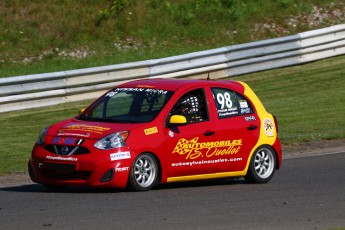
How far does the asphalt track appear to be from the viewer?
9703 millimetres

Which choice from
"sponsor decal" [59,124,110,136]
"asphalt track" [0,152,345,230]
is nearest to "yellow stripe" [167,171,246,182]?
"asphalt track" [0,152,345,230]

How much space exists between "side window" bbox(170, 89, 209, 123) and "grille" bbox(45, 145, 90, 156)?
4.62 feet

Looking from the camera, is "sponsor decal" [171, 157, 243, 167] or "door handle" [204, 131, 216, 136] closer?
"sponsor decal" [171, 157, 243, 167]

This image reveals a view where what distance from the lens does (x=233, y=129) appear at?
503 inches

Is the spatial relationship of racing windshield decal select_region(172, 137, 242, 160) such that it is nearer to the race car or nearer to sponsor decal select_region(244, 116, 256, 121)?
the race car

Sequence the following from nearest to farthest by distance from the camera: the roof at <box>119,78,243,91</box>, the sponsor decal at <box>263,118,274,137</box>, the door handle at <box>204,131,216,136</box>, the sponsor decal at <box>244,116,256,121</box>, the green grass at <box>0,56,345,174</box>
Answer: the door handle at <box>204,131,216,136</box>, the roof at <box>119,78,243,91</box>, the sponsor decal at <box>244,116,256,121</box>, the sponsor decal at <box>263,118,274,137</box>, the green grass at <box>0,56,345,174</box>

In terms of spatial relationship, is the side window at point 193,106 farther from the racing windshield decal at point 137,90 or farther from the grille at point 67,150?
the grille at point 67,150

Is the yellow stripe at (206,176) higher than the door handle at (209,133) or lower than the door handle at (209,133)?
lower

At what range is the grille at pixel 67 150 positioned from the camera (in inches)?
456

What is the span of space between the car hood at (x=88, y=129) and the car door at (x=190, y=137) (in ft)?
1.70

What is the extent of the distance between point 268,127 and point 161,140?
6.24 feet

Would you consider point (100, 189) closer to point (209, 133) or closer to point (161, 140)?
point (161, 140)

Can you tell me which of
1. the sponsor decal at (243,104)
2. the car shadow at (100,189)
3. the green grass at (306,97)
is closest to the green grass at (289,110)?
the green grass at (306,97)

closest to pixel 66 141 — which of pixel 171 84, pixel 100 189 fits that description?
pixel 100 189
